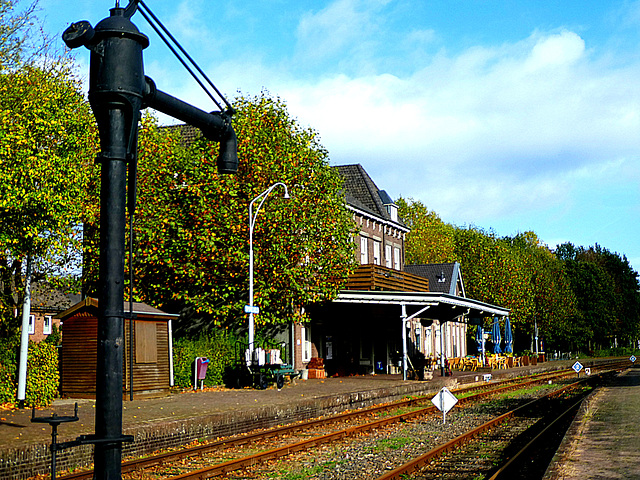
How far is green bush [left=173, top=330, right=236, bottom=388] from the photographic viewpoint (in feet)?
80.6

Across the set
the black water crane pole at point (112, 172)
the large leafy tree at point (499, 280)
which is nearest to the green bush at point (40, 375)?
the black water crane pole at point (112, 172)

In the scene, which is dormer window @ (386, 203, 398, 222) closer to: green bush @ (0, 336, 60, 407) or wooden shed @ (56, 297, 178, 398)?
wooden shed @ (56, 297, 178, 398)

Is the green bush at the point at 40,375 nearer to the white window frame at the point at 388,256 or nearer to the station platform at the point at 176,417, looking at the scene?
the station platform at the point at 176,417

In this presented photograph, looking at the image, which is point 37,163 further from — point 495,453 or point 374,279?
point 374,279

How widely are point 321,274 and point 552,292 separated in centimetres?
5197

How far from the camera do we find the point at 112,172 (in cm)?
316

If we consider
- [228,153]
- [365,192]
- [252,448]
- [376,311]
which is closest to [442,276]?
[365,192]

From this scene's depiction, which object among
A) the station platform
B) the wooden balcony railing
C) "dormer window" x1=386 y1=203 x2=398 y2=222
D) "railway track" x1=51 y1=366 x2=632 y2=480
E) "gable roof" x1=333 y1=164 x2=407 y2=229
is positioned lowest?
"railway track" x1=51 y1=366 x2=632 y2=480

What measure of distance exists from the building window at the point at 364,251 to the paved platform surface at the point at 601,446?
2074 centimetres

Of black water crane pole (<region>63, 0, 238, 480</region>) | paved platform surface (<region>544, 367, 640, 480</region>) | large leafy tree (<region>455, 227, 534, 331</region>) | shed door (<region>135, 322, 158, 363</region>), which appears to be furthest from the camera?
large leafy tree (<region>455, 227, 534, 331</region>)

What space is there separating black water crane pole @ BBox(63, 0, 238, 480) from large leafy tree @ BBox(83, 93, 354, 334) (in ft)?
76.6

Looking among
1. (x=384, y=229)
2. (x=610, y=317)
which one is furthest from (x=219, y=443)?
(x=610, y=317)

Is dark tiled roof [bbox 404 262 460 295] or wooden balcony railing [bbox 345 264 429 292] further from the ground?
dark tiled roof [bbox 404 262 460 295]

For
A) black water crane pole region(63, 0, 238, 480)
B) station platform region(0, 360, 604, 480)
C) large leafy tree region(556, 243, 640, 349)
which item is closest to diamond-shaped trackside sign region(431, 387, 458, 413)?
station platform region(0, 360, 604, 480)
